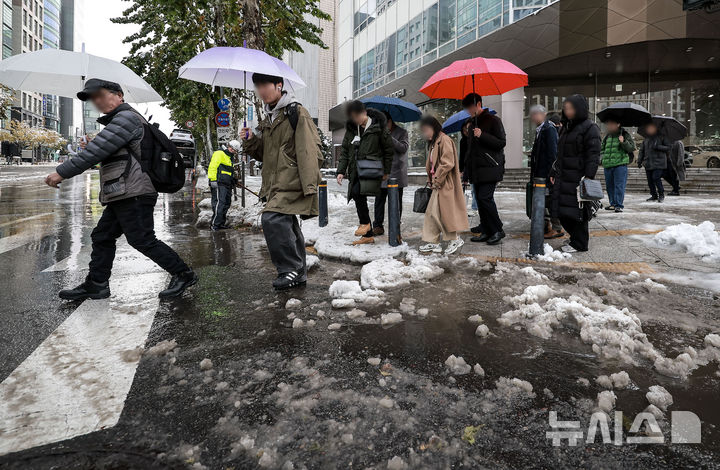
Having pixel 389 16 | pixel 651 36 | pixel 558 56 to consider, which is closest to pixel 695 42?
pixel 651 36

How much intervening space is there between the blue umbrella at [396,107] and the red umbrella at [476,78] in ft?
1.30

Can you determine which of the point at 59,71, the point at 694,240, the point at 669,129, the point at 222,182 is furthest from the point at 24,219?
the point at 669,129

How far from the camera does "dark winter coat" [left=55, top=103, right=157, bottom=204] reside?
3.63 meters

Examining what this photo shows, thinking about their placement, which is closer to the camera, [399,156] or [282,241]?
[282,241]

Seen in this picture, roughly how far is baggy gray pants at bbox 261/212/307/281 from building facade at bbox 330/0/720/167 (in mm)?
17465

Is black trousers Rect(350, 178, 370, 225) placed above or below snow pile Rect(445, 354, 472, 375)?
above

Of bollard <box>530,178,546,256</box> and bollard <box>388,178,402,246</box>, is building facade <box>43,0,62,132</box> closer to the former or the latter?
bollard <box>388,178,402,246</box>

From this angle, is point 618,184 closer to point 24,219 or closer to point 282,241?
point 282,241

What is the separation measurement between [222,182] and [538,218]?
20.9 feet

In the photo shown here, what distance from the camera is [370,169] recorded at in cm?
612

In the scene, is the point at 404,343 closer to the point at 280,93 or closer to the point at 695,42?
the point at 280,93

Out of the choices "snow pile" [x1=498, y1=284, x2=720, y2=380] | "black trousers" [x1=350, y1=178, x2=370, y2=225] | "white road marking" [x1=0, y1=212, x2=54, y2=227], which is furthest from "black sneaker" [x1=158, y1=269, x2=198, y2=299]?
"white road marking" [x1=0, y1=212, x2=54, y2=227]

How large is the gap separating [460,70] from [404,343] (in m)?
5.04

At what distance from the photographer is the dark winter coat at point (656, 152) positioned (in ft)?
34.2
